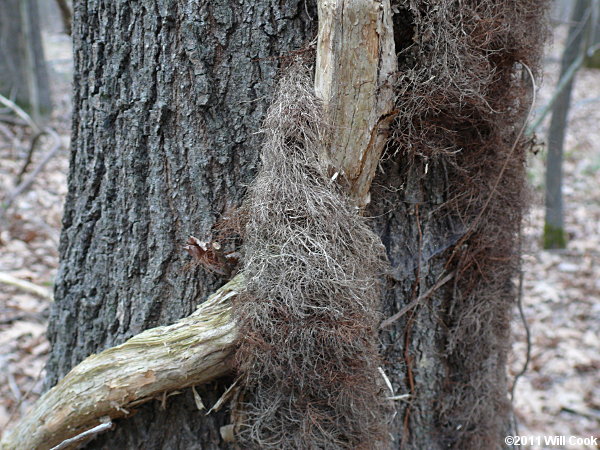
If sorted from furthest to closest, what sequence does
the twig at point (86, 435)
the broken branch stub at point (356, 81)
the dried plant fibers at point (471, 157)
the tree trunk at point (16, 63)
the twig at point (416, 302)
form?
the tree trunk at point (16, 63)
the twig at point (416, 302)
the twig at point (86, 435)
the dried plant fibers at point (471, 157)
the broken branch stub at point (356, 81)

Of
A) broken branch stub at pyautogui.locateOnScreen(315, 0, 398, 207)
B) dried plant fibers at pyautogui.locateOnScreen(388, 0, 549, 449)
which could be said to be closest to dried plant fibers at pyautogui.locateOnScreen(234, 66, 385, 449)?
broken branch stub at pyautogui.locateOnScreen(315, 0, 398, 207)

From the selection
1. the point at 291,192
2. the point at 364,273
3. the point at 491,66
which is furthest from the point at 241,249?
the point at 491,66

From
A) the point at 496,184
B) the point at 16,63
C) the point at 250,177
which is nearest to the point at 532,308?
the point at 496,184

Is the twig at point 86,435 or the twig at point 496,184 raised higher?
the twig at point 496,184

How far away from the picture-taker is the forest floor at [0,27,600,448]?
3104 mm

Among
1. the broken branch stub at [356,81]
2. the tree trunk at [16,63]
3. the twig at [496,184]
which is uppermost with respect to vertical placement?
the tree trunk at [16,63]

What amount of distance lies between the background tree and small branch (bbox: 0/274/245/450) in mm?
133

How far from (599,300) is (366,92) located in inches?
180

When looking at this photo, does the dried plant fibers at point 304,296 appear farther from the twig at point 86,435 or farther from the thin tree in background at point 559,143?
the thin tree in background at point 559,143

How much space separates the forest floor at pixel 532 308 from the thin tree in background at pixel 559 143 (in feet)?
0.82

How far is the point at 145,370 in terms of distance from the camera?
1.38 metres

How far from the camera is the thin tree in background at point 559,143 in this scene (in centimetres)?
520

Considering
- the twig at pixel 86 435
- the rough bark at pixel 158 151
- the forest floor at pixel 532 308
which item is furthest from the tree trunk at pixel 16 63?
the twig at pixel 86 435

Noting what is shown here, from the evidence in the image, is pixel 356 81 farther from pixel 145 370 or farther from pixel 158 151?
pixel 145 370
